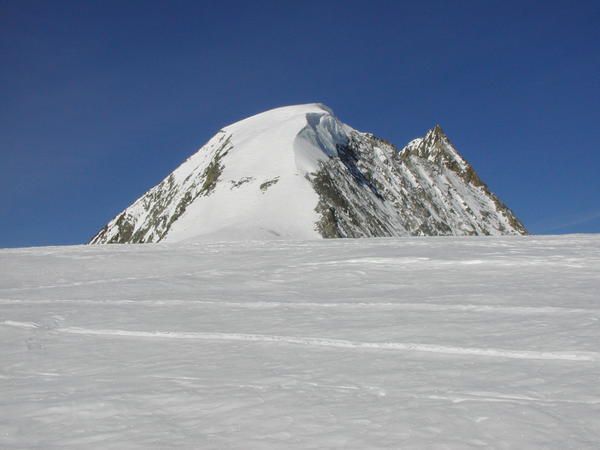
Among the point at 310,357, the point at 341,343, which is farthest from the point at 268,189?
the point at 310,357

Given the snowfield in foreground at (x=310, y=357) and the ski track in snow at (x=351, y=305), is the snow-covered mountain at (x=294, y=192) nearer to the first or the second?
the snowfield in foreground at (x=310, y=357)

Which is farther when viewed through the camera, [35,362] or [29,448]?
[35,362]

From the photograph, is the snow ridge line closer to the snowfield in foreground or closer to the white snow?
the snowfield in foreground

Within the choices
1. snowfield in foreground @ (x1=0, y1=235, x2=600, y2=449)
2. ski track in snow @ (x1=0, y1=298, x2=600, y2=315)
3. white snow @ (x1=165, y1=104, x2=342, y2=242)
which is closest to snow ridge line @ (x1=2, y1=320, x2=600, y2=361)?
snowfield in foreground @ (x1=0, y1=235, x2=600, y2=449)

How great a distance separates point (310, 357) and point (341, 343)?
54 cm

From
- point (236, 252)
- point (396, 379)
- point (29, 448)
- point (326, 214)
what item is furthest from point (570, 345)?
point (326, 214)

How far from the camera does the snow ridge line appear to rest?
4941 millimetres

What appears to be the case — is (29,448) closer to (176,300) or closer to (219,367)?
(219,367)

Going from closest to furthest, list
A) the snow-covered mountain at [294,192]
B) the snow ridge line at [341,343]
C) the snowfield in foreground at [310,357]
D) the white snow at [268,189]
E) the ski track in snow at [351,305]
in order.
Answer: the snowfield in foreground at [310,357], the snow ridge line at [341,343], the ski track in snow at [351,305], the white snow at [268,189], the snow-covered mountain at [294,192]

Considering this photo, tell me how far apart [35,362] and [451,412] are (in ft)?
11.3

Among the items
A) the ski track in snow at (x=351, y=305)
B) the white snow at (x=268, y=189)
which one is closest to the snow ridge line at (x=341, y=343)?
the ski track in snow at (x=351, y=305)

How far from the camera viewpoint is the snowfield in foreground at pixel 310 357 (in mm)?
3553

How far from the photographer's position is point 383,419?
12.0 ft

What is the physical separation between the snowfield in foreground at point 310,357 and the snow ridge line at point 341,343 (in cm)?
2
